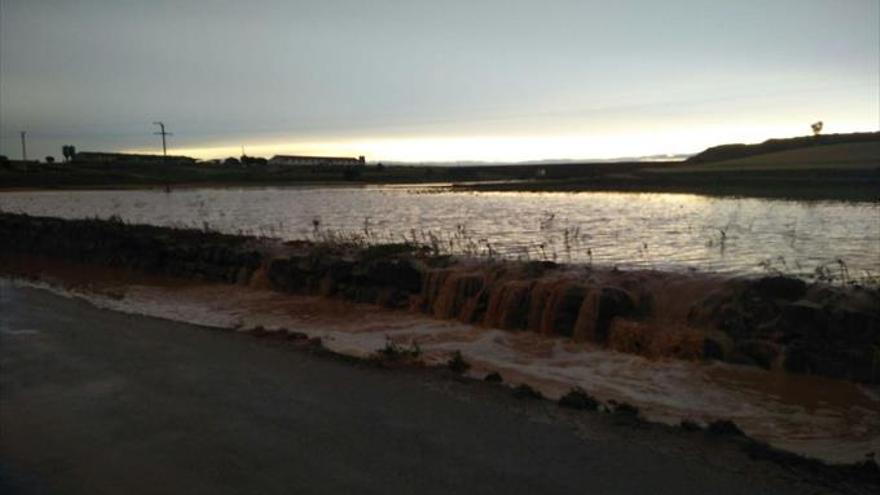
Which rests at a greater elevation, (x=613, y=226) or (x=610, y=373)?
(x=613, y=226)

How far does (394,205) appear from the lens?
41906mm

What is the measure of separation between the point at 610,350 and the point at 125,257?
16102 millimetres

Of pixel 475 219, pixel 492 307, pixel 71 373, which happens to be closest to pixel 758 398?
pixel 492 307

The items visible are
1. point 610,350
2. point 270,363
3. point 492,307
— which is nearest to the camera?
point 270,363

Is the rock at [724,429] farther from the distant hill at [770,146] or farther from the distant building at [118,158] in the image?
the distant building at [118,158]

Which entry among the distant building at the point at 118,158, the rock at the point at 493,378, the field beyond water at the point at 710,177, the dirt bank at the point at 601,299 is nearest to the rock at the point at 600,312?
the dirt bank at the point at 601,299

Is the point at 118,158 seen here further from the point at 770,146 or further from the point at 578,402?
the point at 578,402

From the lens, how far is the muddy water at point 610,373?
26.7 feet

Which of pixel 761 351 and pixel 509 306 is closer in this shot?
pixel 761 351

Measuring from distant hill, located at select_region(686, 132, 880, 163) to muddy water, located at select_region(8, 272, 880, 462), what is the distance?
243 ft

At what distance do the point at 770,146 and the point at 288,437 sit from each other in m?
92.9

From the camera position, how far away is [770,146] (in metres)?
88.8

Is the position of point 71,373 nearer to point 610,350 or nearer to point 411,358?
point 411,358

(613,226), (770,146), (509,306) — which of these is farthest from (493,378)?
(770,146)
